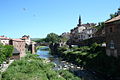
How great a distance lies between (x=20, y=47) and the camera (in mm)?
53344

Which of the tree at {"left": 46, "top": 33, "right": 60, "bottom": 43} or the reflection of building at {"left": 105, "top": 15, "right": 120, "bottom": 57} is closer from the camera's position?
the reflection of building at {"left": 105, "top": 15, "right": 120, "bottom": 57}

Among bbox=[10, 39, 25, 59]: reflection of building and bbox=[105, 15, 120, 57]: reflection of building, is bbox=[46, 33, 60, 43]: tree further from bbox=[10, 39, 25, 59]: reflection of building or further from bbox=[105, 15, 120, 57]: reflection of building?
bbox=[105, 15, 120, 57]: reflection of building

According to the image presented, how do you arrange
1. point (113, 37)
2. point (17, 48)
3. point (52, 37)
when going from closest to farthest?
point (113, 37), point (17, 48), point (52, 37)

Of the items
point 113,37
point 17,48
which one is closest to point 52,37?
point 17,48

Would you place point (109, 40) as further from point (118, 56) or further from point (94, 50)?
point (94, 50)

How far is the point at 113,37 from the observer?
27.7 metres

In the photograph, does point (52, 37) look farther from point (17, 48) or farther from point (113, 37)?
point (113, 37)

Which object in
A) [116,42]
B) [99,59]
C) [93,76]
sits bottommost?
[93,76]

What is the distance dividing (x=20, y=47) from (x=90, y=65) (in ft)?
95.0

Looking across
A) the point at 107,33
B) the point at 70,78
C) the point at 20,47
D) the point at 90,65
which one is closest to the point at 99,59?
the point at 90,65

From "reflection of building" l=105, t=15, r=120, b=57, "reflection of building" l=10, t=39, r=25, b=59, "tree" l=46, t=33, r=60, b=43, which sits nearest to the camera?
"reflection of building" l=105, t=15, r=120, b=57

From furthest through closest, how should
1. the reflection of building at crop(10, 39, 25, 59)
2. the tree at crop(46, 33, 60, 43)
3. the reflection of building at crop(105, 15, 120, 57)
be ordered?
the tree at crop(46, 33, 60, 43) → the reflection of building at crop(10, 39, 25, 59) → the reflection of building at crop(105, 15, 120, 57)

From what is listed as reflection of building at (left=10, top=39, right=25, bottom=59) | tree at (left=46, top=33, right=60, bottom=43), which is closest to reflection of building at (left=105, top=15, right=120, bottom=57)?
reflection of building at (left=10, top=39, right=25, bottom=59)

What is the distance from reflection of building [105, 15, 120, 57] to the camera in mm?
26547
